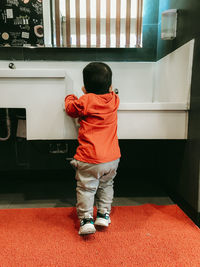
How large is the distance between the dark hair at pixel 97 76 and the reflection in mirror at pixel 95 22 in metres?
0.72

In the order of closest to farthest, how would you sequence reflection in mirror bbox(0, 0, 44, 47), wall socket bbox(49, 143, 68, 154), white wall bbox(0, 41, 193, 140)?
white wall bbox(0, 41, 193, 140)
reflection in mirror bbox(0, 0, 44, 47)
wall socket bbox(49, 143, 68, 154)

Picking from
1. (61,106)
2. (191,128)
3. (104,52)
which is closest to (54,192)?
(61,106)

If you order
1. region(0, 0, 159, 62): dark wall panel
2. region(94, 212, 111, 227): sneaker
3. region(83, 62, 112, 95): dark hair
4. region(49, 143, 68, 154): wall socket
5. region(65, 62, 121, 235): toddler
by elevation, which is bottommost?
region(94, 212, 111, 227): sneaker

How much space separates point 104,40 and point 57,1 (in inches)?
16.9

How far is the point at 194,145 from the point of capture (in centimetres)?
99

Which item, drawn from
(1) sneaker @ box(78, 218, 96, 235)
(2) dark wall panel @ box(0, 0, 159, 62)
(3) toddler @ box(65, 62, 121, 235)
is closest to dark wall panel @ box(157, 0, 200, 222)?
(2) dark wall panel @ box(0, 0, 159, 62)

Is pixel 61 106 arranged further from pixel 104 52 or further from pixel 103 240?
pixel 104 52

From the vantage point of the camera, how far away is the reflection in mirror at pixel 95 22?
1.42 meters

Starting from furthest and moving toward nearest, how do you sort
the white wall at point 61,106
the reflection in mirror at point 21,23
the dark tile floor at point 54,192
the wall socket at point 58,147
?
1. the wall socket at point 58,147
2. the reflection in mirror at point 21,23
3. the dark tile floor at point 54,192
4. the white wall at point 61,106

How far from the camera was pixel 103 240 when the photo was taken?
83 cm

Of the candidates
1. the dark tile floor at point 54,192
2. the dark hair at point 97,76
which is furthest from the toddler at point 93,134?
the dark tile floor at point 54,192

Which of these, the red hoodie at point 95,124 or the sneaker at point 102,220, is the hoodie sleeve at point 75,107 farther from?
the sneaker at point 102,220

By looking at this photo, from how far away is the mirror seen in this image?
1.42 meters

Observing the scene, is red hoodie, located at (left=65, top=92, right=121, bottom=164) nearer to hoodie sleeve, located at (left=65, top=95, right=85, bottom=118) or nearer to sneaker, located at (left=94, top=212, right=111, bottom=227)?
hoodie sleeve, located at (left=65, top=95, right=85, bottom=118)
